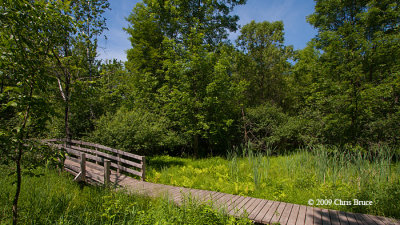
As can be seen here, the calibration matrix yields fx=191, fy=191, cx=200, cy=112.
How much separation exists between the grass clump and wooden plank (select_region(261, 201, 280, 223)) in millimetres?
517

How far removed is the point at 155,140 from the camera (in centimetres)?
842

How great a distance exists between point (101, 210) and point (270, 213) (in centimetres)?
325

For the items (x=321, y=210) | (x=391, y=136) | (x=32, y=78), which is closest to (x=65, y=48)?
(x=32, y=78)

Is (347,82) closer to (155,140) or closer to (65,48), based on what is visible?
(155,140)

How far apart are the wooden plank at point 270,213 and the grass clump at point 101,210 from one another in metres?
0.52

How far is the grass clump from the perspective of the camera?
314 cm

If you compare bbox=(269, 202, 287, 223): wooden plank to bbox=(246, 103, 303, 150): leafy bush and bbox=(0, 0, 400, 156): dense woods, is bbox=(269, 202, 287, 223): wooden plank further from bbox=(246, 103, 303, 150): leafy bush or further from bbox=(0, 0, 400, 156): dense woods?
bbox=(246, 103, 303, 150): leafy bush

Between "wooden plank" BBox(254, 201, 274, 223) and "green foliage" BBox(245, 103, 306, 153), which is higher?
"green foliage" BBox(245, 103, 306, 153)

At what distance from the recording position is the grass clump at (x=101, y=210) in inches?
124

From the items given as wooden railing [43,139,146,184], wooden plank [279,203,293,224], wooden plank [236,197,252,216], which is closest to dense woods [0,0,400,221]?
wooden railing [43,139,146,184]

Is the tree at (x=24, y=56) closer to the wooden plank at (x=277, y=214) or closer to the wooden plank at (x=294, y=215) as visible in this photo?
the wooden plank at (x=277, y=214)

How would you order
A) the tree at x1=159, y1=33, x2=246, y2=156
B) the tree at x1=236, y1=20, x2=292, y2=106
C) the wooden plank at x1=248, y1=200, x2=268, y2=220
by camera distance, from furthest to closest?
the tree at x1=236, y1=20, x2=292, y2=106 < the tree at x1=159, y1=33, x2=246, y2=156 < the wooden plank at x1=248, y1=200, x2=268, y2=220

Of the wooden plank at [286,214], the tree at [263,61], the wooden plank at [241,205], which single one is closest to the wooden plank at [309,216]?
the wooden plank at [286,214]
